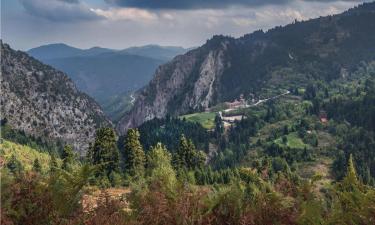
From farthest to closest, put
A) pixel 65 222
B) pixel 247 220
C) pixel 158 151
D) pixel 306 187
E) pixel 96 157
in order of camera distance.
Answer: pixel 96 157, pixel 158 151, pixel 306 187, pixel 247 220, pixel 65 222

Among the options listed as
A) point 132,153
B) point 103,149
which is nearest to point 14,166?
point 103,149

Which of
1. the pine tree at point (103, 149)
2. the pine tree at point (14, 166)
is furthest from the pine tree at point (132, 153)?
the pine tree at point (14, 166)

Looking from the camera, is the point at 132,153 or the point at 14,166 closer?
the point at 14,166

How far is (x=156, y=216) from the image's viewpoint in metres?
21.6

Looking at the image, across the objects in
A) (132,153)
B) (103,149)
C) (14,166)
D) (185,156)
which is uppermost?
(103,149)

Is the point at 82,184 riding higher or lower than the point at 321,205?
higher

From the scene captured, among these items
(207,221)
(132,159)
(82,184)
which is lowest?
(132,159)

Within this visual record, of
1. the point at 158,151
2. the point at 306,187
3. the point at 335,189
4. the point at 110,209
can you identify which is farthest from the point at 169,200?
the point at 158,151

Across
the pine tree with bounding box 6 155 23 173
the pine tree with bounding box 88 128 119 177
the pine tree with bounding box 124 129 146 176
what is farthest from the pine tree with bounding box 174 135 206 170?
the pine tree with bounding box 6 155 23 173

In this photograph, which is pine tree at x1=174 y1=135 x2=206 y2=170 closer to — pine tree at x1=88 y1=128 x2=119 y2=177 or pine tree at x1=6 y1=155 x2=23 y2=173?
pine tree at x1=88 y1=128 x2=119 y2=177

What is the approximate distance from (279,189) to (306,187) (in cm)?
138

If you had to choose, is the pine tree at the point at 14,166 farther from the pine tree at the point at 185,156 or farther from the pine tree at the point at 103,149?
the pine tree at the point at 185,156

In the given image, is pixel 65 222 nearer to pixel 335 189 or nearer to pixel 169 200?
pixel 169 200

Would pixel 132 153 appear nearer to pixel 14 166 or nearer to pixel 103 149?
pixel 103 149
